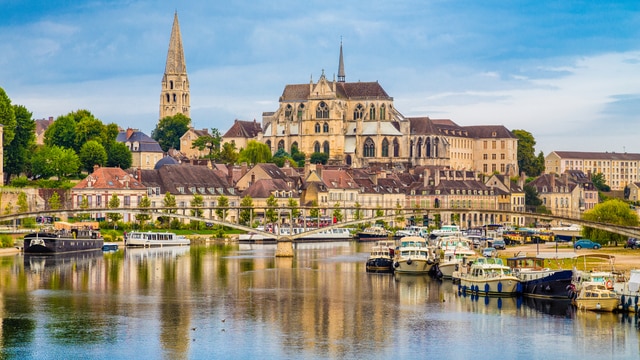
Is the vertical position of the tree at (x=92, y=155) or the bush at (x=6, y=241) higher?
the tree at (x=92, y=155)

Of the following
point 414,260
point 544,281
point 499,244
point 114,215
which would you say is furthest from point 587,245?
point 114,215

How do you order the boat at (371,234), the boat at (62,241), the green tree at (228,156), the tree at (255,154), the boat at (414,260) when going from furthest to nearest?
the green tree at (228,156) < the tree at (255,154) < the boat at (371,234) < the boat at (62,241) < the boat at (414,260)

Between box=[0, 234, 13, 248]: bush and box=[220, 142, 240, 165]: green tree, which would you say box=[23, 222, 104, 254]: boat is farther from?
box=[220, 142, 240, 165]: green tree

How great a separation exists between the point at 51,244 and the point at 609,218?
127 ft

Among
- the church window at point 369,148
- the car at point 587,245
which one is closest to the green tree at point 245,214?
the car at point 587,245

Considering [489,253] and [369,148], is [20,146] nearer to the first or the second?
[489,253]

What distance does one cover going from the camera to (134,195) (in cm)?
11712

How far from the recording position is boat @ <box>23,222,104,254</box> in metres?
89.6

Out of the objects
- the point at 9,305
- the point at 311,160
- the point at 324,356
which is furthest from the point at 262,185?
the point at 324,356

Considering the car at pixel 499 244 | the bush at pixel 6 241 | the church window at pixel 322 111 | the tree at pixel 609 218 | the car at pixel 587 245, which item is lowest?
the car at pixel 499 244

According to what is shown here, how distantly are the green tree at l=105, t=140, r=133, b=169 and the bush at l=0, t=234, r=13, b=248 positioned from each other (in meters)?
39.6

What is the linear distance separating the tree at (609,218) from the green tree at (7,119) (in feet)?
172

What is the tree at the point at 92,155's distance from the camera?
427ft

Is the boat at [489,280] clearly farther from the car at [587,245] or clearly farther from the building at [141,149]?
the building at [141,149]
